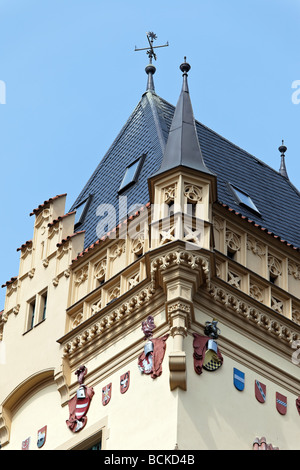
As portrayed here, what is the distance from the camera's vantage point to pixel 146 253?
94.8ft

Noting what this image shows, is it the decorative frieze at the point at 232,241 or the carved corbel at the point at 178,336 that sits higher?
the decorative frieze at the point at 232,241

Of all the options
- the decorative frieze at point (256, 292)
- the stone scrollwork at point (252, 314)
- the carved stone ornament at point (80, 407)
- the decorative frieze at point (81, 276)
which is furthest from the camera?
the decorative frieze at point (81, 276)

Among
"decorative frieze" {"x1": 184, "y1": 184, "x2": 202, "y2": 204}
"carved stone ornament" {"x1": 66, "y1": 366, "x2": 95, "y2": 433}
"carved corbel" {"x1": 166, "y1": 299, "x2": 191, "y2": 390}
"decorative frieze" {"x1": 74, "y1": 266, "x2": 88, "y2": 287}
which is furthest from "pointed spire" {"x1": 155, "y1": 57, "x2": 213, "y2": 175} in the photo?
"carved stone ornament" {"x1": 66, "y1": 366, "x2": 95, "y2": 433}

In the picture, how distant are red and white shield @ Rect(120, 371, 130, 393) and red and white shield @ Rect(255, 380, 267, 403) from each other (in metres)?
2.45

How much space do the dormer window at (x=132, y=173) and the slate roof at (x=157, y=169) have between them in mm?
124

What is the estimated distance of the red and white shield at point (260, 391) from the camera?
93.8 feet

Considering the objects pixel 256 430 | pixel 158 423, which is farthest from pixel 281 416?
pixel 158 423

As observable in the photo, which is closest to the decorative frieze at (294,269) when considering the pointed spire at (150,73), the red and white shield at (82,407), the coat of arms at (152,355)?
the coat of arms at (152,355)

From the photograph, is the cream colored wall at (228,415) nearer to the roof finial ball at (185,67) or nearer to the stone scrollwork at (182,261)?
the stone scrollwork at (182,261)

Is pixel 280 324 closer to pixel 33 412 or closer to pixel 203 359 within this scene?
pixel 203 359

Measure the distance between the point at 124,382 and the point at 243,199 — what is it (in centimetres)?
645
